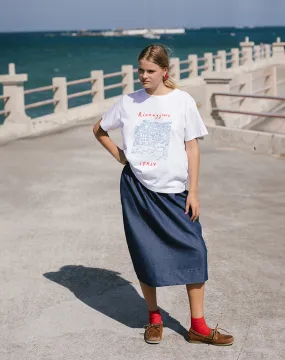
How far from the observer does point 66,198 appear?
875 cm

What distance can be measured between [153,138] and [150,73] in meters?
0.36

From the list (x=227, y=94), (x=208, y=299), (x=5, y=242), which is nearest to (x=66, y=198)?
(x=5, y=242)

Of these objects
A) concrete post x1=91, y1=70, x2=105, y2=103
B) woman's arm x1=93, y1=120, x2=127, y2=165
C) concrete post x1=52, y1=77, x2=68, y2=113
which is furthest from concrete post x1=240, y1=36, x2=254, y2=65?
woman's arm x1=93, y1=120, x2=127, y2=165

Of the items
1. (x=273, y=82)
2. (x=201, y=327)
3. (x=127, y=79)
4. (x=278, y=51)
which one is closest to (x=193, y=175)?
(x=201, y=327)

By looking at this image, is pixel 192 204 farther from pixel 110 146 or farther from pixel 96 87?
pixel 96 87

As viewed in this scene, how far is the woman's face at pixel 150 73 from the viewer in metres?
4.26

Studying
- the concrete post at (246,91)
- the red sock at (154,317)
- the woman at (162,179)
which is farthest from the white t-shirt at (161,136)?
the concrete post at (246,91)

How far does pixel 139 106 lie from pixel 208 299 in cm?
168

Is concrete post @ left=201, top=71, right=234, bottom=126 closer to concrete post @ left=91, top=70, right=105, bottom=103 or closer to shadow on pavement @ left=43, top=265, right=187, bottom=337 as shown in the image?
concrete post @ left=91, top=70, right=105, bottom=103

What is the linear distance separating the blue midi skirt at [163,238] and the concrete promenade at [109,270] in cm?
48

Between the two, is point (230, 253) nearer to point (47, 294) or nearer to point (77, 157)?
point (47, 294)

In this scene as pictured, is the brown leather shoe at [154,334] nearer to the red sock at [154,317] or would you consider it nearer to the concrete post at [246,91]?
the red sock at [154,317]

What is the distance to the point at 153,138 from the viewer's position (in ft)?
14.2

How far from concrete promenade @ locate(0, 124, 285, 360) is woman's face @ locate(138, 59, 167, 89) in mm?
1554
